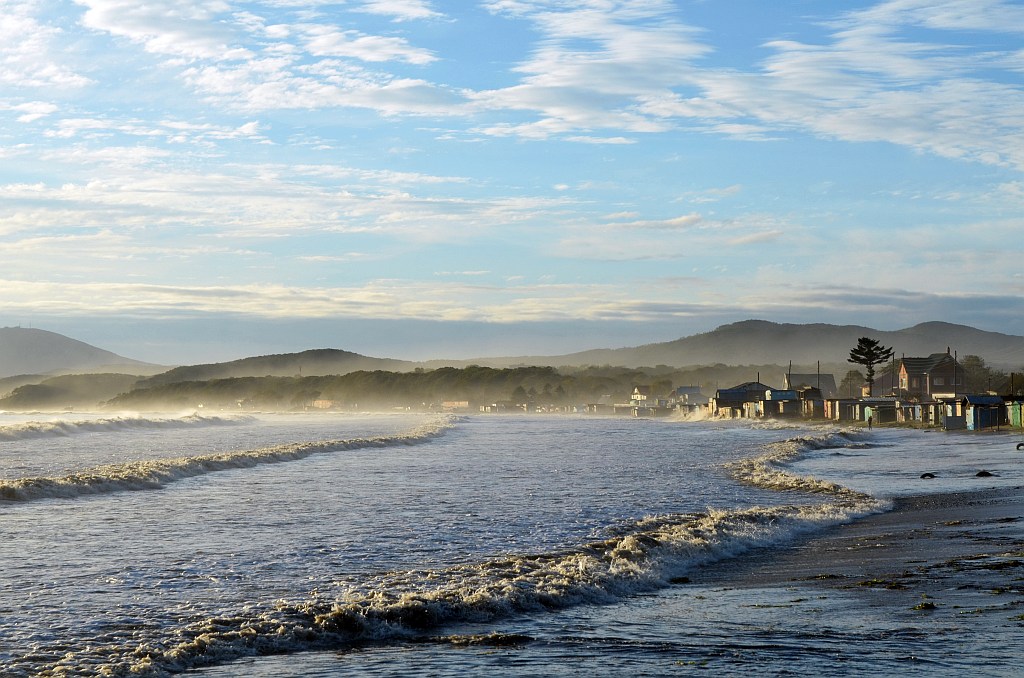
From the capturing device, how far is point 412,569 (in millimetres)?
17250

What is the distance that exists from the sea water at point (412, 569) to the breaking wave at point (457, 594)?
42mm

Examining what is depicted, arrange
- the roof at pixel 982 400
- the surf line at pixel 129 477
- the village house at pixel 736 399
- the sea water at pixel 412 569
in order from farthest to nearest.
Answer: the village house at pixel 736 399
the roof at pixel 982 400
the surf line at pixel 129 477
the sea water at pixel 412 569

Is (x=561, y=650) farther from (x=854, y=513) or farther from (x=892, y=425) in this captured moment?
(x=892, y=425)

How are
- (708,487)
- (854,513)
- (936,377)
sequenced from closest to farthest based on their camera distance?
(854,513) < (708,487) < (936,377)

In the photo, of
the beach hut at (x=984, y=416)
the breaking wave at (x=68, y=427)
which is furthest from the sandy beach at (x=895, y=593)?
the breaking wave at (x=68, y=427)

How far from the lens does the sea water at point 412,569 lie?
1149cm

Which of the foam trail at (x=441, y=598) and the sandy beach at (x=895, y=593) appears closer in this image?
the sandy beach at (x=895, y=593)

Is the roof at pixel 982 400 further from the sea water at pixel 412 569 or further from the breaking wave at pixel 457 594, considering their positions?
the breaking wave at pixel 457 594

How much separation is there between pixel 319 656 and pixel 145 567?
6992 mm

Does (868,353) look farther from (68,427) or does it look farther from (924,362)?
(68,427)

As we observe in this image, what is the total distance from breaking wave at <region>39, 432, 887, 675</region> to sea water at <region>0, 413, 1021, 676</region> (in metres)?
0.04

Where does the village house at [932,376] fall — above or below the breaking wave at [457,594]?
above

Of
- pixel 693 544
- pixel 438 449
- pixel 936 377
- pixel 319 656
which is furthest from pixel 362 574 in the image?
pixel 936 377

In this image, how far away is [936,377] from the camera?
148500 millimetres
